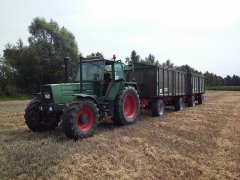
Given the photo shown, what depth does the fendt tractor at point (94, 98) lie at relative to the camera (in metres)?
8.05

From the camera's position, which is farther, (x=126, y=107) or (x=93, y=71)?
(x=126, y=107)

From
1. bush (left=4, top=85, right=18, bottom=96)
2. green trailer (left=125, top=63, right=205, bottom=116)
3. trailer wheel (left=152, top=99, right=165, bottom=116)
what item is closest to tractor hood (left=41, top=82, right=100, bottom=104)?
green trailer (left=125, top=63, right=205, bottom=116)

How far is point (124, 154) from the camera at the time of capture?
22.2 ft

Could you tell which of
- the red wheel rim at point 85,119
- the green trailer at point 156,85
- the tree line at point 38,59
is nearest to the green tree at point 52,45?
the tree line at point 38,59

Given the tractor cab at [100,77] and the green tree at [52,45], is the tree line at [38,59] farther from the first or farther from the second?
the tractor cab at [100,77]

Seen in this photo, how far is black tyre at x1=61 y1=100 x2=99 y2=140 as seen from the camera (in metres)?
7.52

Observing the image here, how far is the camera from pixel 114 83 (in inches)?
395

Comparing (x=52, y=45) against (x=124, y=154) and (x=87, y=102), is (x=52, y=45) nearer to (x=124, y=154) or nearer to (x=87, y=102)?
(x=87, y=102)

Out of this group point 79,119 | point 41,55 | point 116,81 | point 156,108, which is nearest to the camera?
point 79,119

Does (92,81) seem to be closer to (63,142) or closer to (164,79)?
(63,142)

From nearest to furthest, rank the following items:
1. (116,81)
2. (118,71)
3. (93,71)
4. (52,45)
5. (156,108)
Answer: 1. (93,71)
2. (116,81)
3. (118,71)
4. (156,108)
5. (52,45)

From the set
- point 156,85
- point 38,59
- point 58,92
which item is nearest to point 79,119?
point 58,92

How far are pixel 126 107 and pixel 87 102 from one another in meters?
3.08

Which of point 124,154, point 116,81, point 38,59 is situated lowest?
point 124,154
